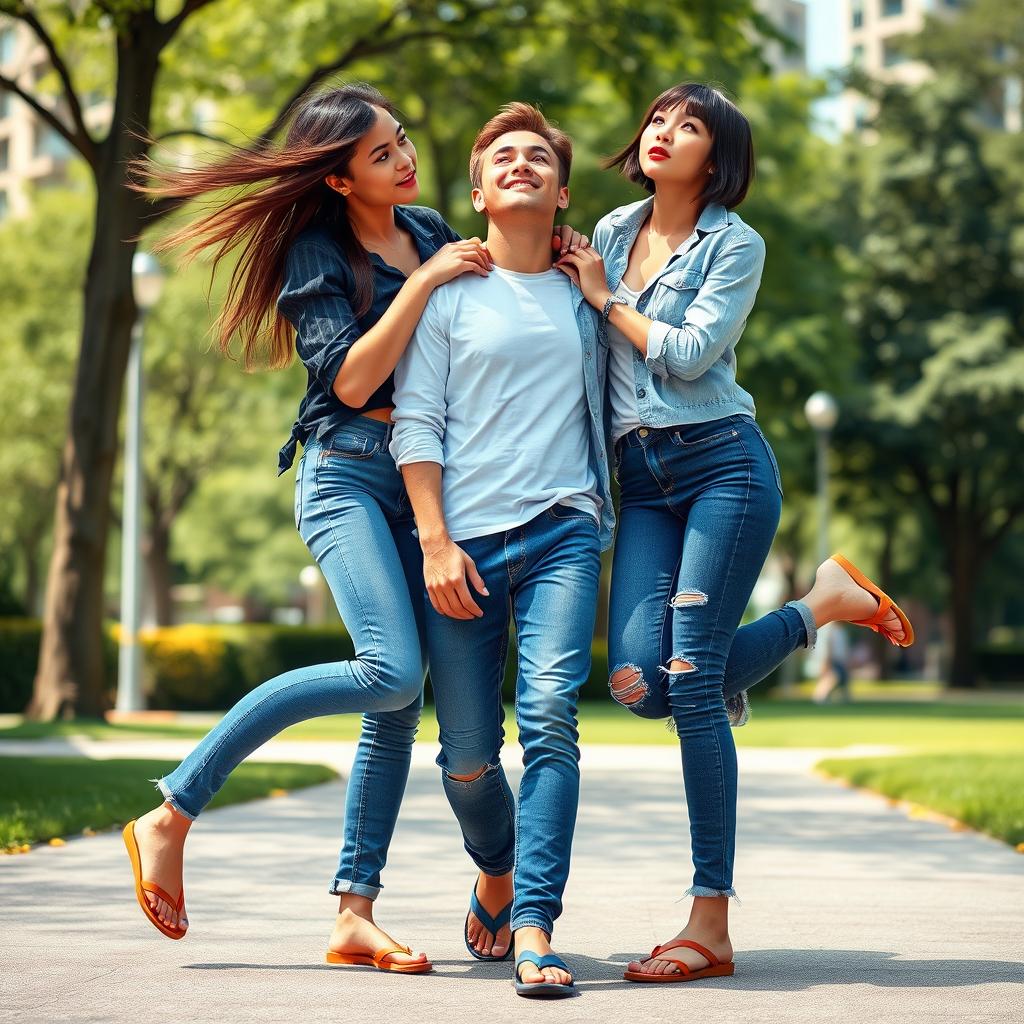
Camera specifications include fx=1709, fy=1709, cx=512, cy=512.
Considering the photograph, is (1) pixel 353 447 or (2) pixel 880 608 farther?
(2) pixel 880 608

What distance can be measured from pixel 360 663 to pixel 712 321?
3.92 ft

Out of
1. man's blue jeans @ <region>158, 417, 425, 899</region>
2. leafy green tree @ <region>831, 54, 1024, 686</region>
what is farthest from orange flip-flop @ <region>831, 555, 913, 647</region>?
leafy green tree @ <region>831, 54, 1024, 686</region>

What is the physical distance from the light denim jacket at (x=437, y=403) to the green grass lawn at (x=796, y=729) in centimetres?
748

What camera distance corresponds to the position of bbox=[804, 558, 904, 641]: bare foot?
15.2 feet

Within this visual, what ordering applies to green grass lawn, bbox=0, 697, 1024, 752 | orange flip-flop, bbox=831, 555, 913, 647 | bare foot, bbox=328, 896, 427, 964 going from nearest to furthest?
bare foot, bbox=328, 896, 427, 964
orange flip-flop, bbox=831, 555, 913, 647
green grass lawn, bbox=0, 697, 1024, 752

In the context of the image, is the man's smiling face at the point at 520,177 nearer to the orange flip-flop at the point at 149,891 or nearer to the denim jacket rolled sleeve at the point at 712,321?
the denim jacket rolled sleeve at the point at 712,321

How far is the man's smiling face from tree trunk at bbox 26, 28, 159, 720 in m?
11.9

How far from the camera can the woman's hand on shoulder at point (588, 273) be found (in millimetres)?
4281

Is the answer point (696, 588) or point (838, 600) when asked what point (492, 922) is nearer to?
point (696, 588)

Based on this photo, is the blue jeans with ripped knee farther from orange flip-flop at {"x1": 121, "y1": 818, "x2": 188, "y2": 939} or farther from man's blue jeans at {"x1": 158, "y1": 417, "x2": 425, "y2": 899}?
orange flip-flop at {"x1": 121, "y1": 818, "x2": 188, "y2": 939}

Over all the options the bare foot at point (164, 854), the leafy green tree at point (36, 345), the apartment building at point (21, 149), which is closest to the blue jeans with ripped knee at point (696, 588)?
the bare foot at point (164, 854)

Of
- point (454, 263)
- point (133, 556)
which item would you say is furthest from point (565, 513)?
point (133, 556)

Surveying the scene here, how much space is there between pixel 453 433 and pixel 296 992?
4.50 feet

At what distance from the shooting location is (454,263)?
4.21m
